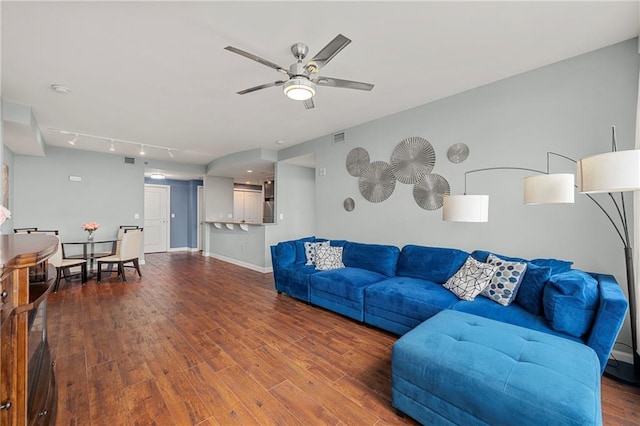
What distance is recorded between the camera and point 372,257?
3664 millimetres

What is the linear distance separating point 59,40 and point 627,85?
465 centimetres

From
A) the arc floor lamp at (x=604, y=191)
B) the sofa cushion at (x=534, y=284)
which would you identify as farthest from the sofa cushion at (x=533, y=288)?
the arc floor lamp at (x=604, y=191)

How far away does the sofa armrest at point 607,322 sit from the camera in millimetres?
1742

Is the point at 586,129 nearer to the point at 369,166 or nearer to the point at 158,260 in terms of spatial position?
the point at 369,166

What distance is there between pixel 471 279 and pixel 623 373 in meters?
1.19

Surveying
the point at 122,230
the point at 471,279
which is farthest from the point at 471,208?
the point at 122,230

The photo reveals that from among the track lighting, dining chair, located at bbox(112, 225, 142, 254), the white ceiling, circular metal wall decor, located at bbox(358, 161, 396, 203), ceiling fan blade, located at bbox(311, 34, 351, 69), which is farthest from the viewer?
dining chair, located at bbox(112, 225, 142, 254)

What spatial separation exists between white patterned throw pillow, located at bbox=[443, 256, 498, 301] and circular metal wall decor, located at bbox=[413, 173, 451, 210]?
844mm

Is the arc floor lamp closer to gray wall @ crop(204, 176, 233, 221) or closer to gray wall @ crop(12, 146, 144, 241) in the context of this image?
gray wall @ crop(204, 176, 233, 221)

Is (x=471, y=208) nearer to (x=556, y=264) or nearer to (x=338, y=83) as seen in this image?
(x=556, y=264)

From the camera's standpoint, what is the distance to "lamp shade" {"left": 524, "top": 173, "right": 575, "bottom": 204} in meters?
1.96

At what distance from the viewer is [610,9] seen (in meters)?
1.88

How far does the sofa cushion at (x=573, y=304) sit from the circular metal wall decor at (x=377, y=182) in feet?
7.04

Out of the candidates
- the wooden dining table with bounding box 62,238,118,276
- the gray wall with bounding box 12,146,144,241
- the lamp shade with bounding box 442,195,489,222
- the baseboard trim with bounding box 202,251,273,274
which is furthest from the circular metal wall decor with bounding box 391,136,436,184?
the gray wall with bounding box 12,146,144,241
